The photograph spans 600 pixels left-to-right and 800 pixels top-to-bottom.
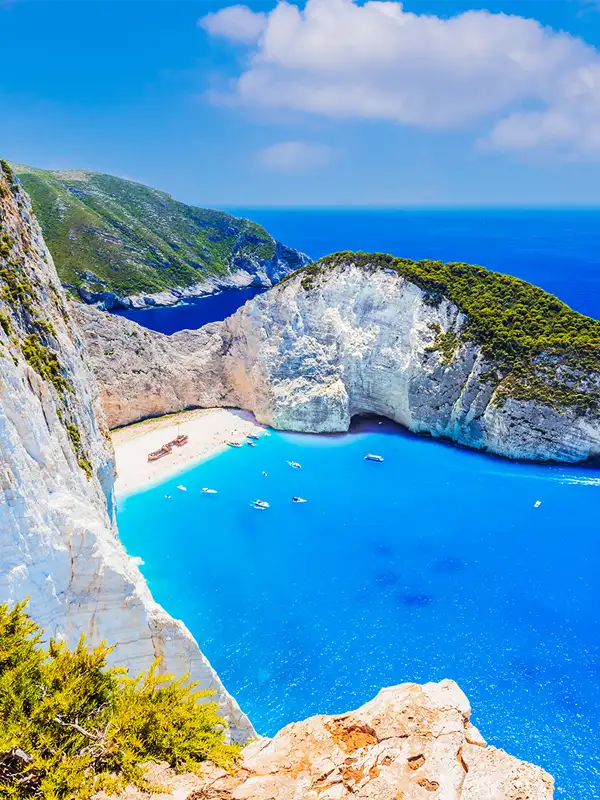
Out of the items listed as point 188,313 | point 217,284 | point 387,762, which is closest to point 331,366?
point 387,762

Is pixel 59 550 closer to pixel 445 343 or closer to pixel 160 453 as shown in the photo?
pixel 160 453

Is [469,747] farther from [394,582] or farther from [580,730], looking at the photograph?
[394,582]

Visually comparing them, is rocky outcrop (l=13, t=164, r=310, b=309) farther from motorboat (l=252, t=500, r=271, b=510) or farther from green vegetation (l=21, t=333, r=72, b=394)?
green vegetation (l=21, t=333, r=72, b=394)

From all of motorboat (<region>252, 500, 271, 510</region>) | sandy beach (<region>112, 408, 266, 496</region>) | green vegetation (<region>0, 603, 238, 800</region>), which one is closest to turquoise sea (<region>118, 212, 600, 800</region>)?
motorboat (<region>252, 500, 271, 510</region>)

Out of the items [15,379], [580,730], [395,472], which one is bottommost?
[580,730]

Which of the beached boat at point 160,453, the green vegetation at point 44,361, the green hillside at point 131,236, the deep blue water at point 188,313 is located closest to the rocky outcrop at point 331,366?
the beached boat at point 160,453

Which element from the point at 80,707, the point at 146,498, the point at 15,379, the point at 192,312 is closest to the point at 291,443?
the point at 146,498

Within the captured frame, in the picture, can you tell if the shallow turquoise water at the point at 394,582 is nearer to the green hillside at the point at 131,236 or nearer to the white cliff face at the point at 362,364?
the white cliff face at the point at 362,364
